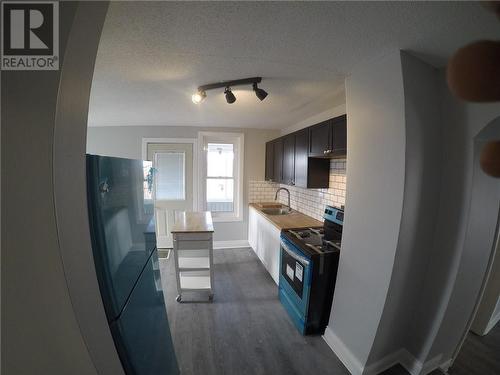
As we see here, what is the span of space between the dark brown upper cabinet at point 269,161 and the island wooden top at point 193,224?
1.38 meters

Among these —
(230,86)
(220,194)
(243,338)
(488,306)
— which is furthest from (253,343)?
(220,194)

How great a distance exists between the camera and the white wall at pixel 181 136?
3.55 m

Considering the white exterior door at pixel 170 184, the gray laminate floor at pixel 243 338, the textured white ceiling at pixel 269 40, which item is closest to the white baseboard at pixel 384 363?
the gray laminate floor at pixel 243 338

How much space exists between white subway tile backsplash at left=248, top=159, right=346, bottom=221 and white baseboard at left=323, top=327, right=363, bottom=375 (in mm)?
1278

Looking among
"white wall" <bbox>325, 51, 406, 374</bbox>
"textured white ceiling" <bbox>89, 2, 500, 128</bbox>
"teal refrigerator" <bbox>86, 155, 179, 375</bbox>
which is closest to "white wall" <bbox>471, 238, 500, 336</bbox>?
"white wall" <bbox>325, 51, 406, 374</bbox>

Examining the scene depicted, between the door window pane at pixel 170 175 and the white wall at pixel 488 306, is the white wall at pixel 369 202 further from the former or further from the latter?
the door window pane at pixel 170 175

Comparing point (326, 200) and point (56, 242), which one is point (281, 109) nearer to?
point (326, 200)

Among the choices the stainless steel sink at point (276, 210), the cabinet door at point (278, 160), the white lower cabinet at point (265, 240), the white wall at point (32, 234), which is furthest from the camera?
the stainless steel sink at point (276, 210)

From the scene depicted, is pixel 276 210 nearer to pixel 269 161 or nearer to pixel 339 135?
pixel 269 161

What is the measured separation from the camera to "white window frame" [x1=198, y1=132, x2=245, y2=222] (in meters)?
3.71

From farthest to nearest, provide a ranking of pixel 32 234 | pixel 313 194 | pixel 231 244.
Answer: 1. pixel 231 244
2. pixel 313 194
3. pixel 32 234

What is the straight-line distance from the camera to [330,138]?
1.98 meters

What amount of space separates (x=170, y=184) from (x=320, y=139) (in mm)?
2810

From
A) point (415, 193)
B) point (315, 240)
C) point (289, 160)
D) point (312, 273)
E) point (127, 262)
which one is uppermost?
point (289, 160)
